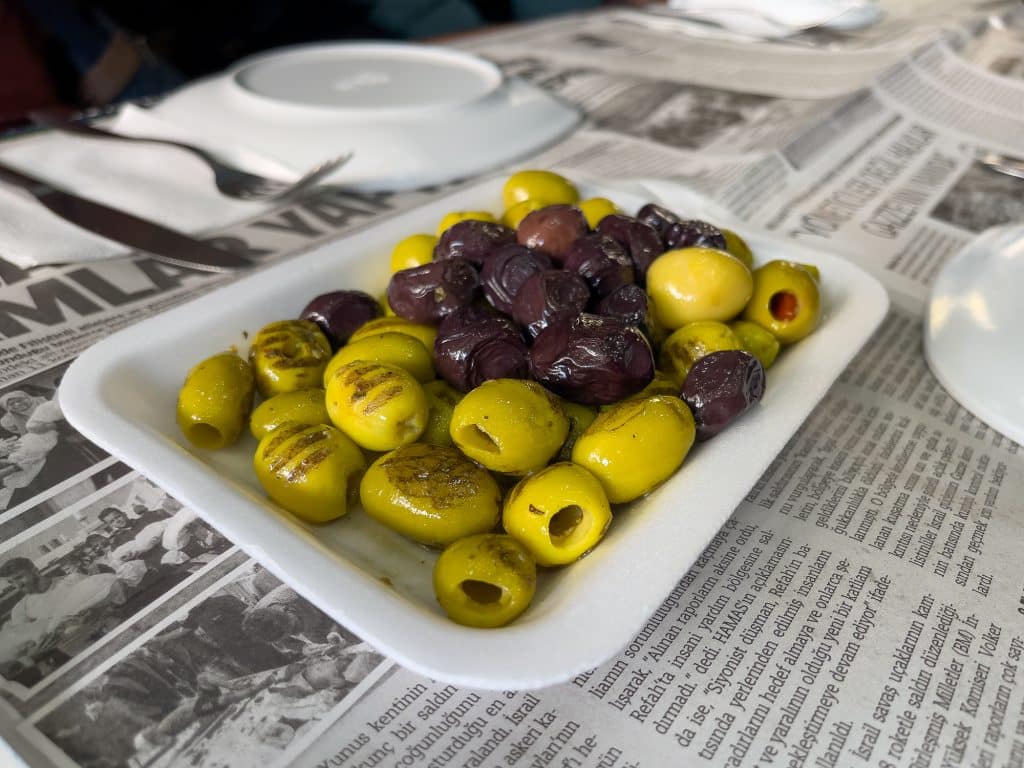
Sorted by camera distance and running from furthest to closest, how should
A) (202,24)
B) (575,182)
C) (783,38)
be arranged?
1. (202,24)
2. (783,38)
3. (575,182)

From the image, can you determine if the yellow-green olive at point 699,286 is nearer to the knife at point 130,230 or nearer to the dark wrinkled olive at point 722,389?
the dark wrinkled olive at point 722,389

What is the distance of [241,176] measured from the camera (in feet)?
2.52

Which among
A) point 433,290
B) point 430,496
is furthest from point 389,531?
point 433,290

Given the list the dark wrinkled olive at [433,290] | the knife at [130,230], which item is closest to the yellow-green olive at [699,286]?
the dark wrinkled olive at [433,290]

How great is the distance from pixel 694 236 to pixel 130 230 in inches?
18.8

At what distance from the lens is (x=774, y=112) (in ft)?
3.30

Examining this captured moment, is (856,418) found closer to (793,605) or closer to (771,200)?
(793,605)

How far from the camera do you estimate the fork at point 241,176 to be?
75cm

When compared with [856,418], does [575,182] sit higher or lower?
higher

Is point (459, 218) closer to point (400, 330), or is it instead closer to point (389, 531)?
point (400, 330)

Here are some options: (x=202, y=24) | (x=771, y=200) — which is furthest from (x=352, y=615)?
(x=202, y=24)

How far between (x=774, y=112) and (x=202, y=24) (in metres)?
1.06

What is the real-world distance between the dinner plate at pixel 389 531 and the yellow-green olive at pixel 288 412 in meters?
0.03

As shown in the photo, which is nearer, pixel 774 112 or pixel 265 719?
pixel 265 719
